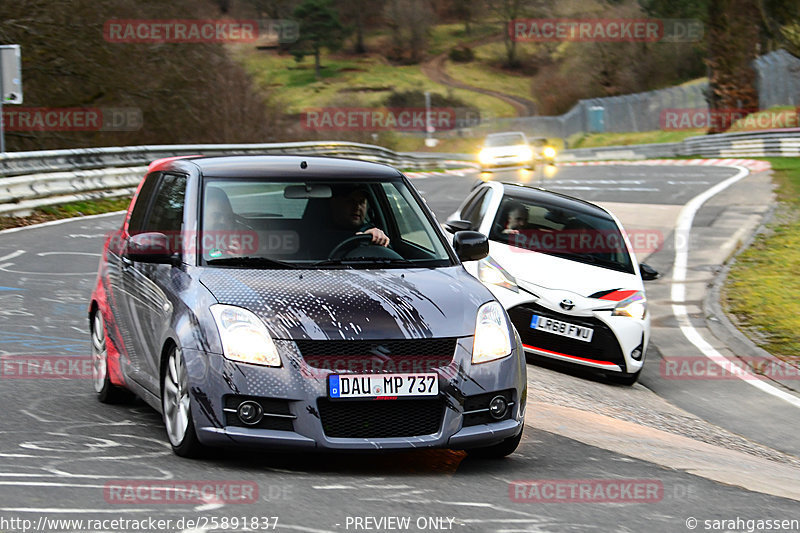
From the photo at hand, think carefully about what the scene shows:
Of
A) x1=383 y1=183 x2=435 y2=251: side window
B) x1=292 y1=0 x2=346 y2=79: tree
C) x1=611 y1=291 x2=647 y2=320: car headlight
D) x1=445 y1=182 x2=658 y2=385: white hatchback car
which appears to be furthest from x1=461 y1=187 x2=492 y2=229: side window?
x1=292 y1=0 x2=346 y2=79: tree

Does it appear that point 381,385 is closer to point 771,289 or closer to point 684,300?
point 684,300

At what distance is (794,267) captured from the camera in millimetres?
18484

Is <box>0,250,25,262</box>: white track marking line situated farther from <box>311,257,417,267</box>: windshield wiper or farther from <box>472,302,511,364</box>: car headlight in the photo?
<box>472,302,511,364</box>: car headlight

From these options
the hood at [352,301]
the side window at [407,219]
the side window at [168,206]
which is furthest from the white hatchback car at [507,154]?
the hood at [352,301]

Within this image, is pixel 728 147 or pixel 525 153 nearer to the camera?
pixel 525 153

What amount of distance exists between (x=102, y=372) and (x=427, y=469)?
2.58m

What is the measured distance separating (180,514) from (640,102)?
72.6m

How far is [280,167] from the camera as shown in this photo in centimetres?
703

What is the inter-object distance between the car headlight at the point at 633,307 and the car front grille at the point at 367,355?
5419mm

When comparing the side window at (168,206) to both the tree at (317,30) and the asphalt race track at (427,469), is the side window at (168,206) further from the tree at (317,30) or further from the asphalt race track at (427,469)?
the tree at (317,30)

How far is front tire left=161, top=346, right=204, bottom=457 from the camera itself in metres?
5.82

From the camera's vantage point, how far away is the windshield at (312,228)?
6.57 m

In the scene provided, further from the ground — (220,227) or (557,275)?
(220,227)

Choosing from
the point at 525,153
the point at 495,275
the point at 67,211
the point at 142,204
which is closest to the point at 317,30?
the point at 525,153
